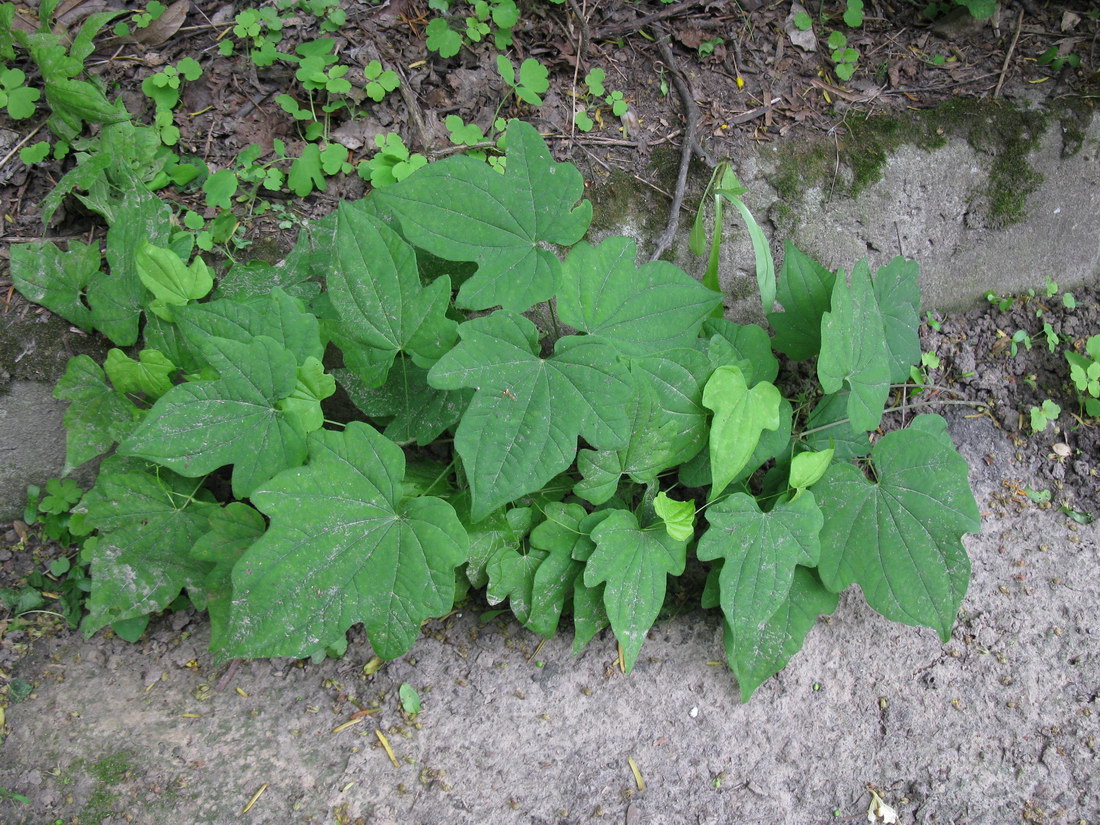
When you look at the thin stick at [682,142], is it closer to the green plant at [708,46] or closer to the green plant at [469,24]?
the green plant at [708,46]

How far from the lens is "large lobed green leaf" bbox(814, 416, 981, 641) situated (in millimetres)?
2002

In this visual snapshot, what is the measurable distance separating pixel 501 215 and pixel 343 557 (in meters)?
0.95

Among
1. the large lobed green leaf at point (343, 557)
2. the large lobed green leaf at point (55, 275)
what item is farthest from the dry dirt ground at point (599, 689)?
the large lobed green leaf at point (343, 557)

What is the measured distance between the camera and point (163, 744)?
1890mm

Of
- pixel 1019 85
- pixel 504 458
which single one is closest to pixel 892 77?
pixel 1019 85

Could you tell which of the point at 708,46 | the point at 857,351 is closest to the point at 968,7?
the point at 708,46

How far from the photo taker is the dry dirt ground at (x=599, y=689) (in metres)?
1.89

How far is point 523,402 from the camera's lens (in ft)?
5.81

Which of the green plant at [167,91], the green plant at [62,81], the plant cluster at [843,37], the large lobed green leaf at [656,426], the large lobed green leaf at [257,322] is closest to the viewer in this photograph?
the large lobed green leaf at [257,322]

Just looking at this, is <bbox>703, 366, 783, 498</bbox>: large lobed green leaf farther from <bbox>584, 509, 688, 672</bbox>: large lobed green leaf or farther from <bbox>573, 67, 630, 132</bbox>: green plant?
<bbox>573, 67, 630, 132</bbox>: green plant

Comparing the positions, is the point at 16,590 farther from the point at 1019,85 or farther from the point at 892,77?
the point at 1019,85

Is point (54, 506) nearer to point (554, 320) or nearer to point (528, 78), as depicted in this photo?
point (554, 320)

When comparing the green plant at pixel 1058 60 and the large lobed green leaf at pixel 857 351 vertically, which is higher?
the green plant at pixel 1058 60

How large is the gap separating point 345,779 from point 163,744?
0.48 meters
